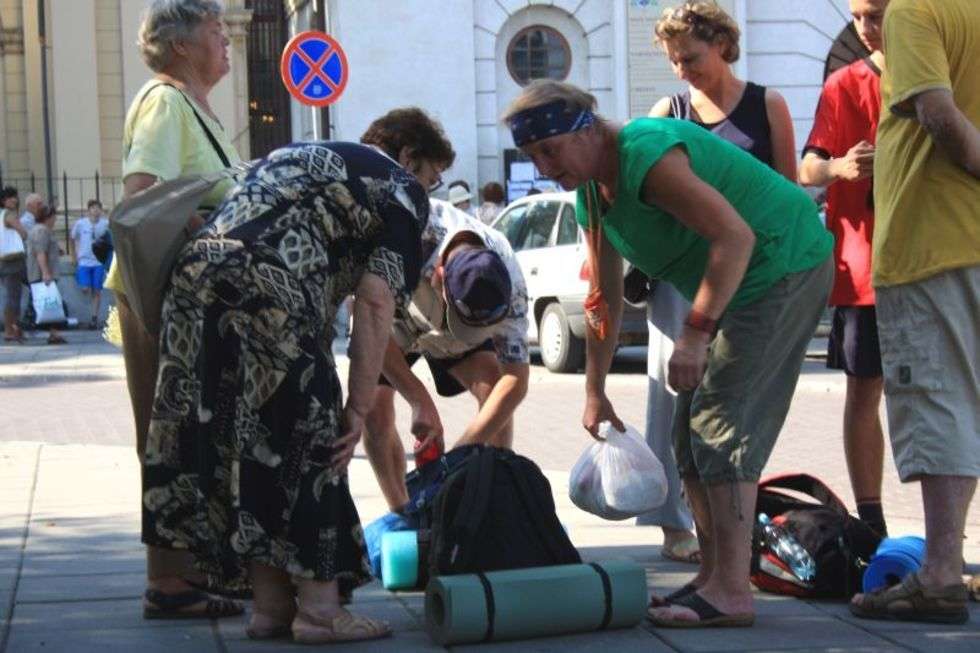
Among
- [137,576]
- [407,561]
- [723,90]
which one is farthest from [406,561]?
[723,90]

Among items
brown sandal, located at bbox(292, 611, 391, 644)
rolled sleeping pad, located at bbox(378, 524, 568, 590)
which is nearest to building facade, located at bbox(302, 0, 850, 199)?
rolled sleeping pad, located at bbox(378, 524, 568, 590)

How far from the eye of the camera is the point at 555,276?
1614 cm

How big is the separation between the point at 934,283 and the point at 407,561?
187 centimetres

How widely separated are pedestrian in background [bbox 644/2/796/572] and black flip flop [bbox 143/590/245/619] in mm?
1705

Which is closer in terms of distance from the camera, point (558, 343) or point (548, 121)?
point (548, 121)

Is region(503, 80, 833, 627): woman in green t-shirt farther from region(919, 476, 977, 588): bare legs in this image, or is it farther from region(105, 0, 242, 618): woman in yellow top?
region(105, 0, 242, 618): woman in yellow top

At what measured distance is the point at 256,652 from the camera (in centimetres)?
505

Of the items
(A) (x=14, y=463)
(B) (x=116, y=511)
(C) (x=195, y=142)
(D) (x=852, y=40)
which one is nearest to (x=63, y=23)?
(D) (x=852, y=40)

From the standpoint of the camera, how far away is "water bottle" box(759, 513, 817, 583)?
5704mm

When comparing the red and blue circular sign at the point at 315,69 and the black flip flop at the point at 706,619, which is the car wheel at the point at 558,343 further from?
the black flip flop at the point at 706,619

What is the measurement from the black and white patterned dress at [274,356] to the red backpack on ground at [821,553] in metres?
1.41

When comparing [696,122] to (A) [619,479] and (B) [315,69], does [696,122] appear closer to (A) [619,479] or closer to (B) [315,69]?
(A) [619,479]

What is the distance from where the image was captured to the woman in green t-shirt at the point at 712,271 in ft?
16.6

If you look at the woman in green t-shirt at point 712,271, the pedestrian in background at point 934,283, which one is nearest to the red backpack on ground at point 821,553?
the pedestrian in background at point 934,283
